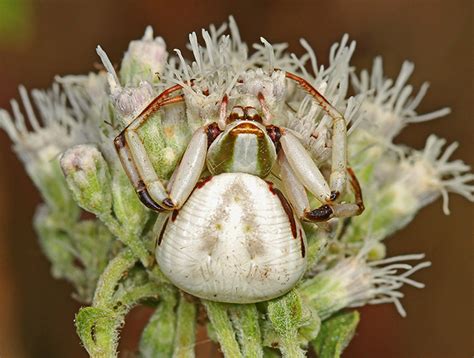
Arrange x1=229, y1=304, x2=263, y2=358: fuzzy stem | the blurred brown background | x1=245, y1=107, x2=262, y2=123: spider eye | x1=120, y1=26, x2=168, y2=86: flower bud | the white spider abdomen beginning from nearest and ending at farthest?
the white spider abdomen, x1=245, y1=107, x2=262, y2=123: spider eye, x1=229, y1=304, x2=263, y2=358: fuzzy stem, x1=120, y1=26, x2=168, y2=86: flower bud, the blurred brown background

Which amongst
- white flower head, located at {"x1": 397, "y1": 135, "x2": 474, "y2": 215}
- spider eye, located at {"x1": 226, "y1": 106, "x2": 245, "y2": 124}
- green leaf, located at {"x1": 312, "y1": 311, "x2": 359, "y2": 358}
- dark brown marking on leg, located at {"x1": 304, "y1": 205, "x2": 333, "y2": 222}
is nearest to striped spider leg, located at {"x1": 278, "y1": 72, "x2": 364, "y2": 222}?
dark brown marking on leg, located at {"x1": 304, "y1": 205, "x2": 333, "y2": 222}

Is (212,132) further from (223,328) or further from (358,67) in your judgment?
(358,67)

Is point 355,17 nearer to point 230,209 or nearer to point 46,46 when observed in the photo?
point 46,46

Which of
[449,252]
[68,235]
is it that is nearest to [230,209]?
[68,235]

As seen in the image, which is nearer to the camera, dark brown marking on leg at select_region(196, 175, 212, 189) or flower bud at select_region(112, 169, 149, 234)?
dark brown marking on leg at select_region(196, 175, 212, 189)

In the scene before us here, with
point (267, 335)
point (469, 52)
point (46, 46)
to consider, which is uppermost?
point (46, 46)

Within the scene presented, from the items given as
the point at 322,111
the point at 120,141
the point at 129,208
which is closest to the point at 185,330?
the point at 129,208

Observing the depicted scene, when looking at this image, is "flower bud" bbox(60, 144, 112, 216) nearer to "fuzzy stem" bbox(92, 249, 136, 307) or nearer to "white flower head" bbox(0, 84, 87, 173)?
"fuzzy stem" bbox(92, 249, 136, 307)
